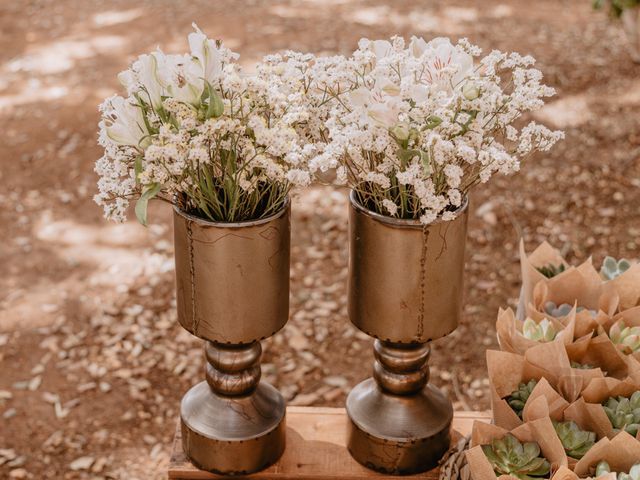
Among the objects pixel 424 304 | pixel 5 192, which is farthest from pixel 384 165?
pixel 5 192

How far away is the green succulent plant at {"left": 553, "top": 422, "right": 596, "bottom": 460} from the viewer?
1.51 meters

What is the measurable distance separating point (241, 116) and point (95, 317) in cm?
196

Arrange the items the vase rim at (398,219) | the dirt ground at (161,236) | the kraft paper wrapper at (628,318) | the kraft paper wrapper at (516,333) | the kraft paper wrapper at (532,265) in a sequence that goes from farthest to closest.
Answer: the dirt ground at (161,236) < the kraft paper wrapper at (532,265) < the kraft paper wrapper at (628,318) < the kraft paper wrapper at (516,333) < the vase rim at (398,219)

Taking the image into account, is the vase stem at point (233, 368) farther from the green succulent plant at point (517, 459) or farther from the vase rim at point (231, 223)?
the green succulent plant at point (517, 459)

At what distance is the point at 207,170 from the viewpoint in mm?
1567

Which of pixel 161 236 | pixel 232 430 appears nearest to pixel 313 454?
pixel 232 430

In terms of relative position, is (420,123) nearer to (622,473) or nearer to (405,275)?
(405,275)

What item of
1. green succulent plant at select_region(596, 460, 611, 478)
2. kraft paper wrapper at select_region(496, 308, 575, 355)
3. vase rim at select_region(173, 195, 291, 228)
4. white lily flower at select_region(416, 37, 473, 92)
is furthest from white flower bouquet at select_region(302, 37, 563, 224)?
green succulent plant at select_region(596, 460, 611, 478)

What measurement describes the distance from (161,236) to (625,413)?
8.56 ft

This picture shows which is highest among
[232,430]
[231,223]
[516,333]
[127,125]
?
[127,125]

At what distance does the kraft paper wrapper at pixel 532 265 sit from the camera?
194cm

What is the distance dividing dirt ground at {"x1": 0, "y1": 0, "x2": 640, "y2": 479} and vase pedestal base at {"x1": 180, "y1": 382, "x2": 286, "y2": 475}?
1.50 ft

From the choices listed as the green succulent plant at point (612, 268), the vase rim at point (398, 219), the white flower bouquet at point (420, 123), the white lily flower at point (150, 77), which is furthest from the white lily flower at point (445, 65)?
the green succulent plant at point (612, 268)

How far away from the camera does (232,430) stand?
179 cm
